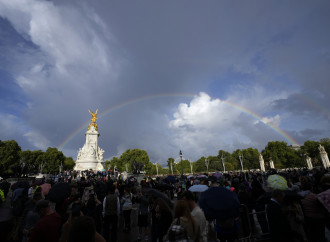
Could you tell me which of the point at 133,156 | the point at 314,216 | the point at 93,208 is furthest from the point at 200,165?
the point at 314,216

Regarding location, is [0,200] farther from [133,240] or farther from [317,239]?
[317,239]

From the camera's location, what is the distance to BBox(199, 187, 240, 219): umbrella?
375 centimetres

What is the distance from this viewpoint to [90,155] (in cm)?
4769

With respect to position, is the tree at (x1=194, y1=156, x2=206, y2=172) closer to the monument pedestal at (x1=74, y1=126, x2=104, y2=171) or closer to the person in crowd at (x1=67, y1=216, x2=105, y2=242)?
the monument pedestal at (x1=74, y1=126, x2=104, y2=171)

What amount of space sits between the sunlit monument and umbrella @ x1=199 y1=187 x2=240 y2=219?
47.2 m

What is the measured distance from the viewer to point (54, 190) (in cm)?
498

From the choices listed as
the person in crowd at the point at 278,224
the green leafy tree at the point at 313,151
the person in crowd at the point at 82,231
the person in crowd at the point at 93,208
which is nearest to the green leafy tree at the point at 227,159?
the green leafy tree at the point at 313,151

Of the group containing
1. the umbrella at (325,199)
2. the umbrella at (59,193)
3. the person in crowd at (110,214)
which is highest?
the umbrella at (59,193)

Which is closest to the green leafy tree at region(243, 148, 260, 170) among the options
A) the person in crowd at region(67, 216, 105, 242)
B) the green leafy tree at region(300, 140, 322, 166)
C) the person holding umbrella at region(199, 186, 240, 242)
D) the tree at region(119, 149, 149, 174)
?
the green leafy tree at region(300, 140, 322, 166)

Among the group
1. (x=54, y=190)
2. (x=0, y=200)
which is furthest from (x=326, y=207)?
(x=0, y=200)

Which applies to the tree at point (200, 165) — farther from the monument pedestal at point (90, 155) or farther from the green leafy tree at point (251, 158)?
the monument pedestal at point (90, 155)

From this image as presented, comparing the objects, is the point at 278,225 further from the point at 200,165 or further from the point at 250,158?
the point at 200,165

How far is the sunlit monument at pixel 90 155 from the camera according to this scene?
46.0 m

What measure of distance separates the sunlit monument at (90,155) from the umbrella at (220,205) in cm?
4721
